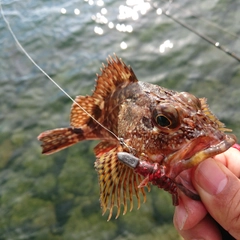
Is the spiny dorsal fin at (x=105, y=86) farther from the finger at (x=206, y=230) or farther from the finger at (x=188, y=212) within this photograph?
the finger at (x=206, y=230)

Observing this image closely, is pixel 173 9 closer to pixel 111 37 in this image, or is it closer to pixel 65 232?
pixel 111 37

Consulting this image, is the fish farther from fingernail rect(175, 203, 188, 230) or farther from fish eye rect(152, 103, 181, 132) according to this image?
fingernail rect(175, 203, 188, 230)

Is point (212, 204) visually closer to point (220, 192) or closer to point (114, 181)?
point (220, 192)

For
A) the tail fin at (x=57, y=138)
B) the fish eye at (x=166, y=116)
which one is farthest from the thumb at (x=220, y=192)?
the tail fin at (x=57, y=138)

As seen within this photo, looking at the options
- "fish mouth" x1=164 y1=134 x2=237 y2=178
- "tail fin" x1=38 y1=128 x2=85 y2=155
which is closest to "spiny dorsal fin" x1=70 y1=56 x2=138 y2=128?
"tail fin" x1=38 y1=128 x2=85 y2=155

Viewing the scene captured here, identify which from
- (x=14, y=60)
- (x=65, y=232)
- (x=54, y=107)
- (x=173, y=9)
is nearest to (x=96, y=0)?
(x=173, y=9)

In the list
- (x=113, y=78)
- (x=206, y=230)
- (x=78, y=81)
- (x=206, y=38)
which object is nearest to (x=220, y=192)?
(x=206, y=230)
